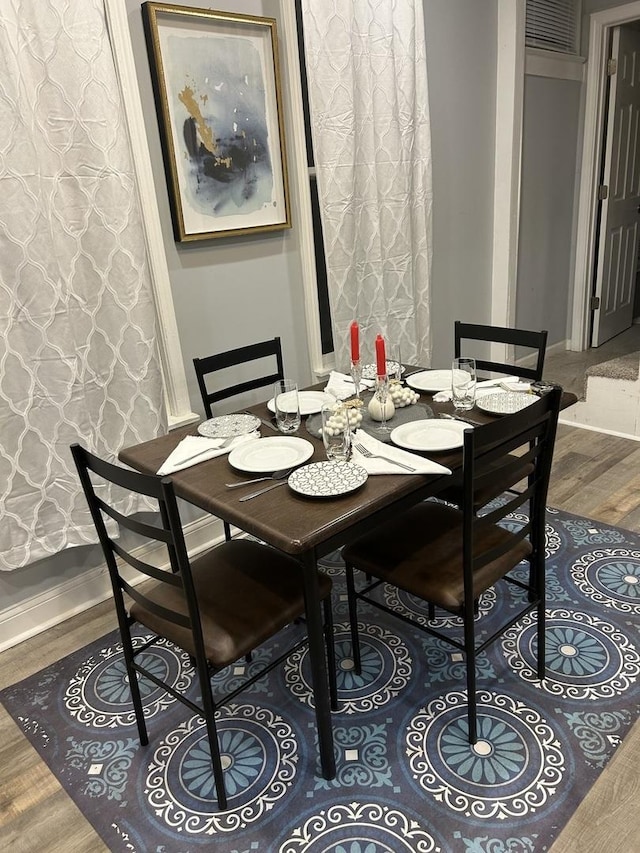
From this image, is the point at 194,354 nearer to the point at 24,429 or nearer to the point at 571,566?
the point at 24,429

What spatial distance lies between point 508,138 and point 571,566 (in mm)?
2616

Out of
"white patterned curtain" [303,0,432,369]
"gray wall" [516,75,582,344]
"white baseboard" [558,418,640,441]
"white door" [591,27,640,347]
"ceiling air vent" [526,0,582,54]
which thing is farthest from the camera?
"white door" [591,27,640,347]

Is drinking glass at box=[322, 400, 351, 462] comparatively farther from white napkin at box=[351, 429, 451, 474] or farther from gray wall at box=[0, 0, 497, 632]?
gray wall at box=[0, 0, 497, 632]

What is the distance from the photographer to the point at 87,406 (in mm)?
2271

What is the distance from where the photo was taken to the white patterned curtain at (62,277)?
1.96 meters

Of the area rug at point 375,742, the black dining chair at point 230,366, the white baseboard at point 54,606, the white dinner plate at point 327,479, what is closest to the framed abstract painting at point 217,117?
the black dining chair at point 230,366

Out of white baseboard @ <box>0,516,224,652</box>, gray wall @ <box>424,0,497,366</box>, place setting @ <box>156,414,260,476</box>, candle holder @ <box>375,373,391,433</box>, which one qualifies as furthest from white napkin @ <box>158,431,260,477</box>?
gray wall @ <box>424,0,497,366</box>

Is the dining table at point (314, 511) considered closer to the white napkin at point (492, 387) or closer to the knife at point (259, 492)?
the knife at point (259, 492)

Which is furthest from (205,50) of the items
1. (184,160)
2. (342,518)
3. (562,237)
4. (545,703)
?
(562,237)

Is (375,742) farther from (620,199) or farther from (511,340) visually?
(620,199)

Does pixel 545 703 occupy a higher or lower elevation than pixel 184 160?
lower

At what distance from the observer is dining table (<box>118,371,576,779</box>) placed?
1438 millimetres

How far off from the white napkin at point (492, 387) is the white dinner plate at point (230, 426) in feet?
2.06

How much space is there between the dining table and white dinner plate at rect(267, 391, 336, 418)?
0.31m
